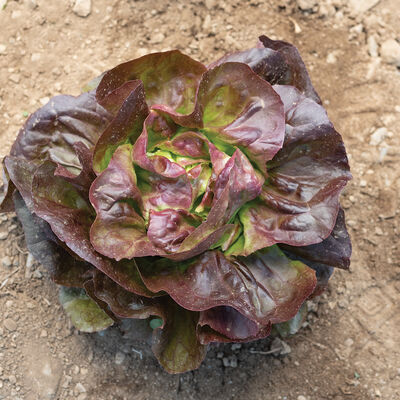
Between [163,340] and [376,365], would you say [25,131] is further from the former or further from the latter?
[376,365]

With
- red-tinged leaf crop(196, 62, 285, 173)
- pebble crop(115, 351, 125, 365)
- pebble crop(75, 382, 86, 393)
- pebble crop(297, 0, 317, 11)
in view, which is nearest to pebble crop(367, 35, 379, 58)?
pebble crop(297, 0, 317, 11)

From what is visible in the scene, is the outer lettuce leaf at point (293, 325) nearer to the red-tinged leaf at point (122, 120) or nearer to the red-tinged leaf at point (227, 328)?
the red-tinged leaf at point (227, 328)

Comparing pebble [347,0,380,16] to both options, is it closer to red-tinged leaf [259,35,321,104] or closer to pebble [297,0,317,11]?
pebble [297,0,317,11]

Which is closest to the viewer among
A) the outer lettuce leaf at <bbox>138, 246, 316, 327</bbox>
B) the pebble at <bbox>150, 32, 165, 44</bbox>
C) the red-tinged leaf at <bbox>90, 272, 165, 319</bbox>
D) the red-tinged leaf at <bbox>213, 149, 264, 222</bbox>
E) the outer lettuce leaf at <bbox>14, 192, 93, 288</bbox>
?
the red-tinged leaf at <bbox>213, 149, 264, 222</bbox>

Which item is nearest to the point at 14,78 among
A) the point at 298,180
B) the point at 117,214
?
the point at 117,214

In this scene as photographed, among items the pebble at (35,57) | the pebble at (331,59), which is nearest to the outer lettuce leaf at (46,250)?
the pebble at (35,57)

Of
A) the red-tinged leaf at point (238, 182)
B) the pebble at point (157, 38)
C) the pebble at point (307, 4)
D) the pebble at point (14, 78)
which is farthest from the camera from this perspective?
the pebble at point (307, 4)

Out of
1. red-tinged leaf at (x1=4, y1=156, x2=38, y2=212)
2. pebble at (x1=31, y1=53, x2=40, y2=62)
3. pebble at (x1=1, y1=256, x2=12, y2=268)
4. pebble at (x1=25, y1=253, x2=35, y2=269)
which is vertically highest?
red-tinged leaf at (x1=4, y1=156, x2=38, y2=212)

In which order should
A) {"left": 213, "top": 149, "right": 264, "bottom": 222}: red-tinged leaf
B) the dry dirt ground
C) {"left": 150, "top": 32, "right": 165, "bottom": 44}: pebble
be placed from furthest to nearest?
1. {"left": 150, "top": 32, "right": 165, "bottom": 44}: pebble
2. the dry dirt ground
3. {"left": 213, "top": 149, "right": 264, "bottom": 222}: red-tinged leaf
